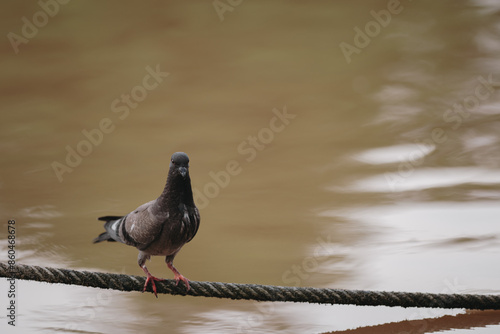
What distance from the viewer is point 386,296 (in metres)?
2.27

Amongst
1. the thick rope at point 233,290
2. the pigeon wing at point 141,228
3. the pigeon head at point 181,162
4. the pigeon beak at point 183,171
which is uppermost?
the pigeon head at point 181,162

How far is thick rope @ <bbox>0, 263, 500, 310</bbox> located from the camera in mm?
2061

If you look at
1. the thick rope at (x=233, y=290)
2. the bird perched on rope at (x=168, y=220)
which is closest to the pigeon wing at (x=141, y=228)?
the bird perched on rope at (x=168, y=220)

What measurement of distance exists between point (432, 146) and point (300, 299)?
261 cm

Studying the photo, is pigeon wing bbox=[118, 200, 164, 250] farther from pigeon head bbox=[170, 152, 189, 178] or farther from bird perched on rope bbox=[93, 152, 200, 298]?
pigeon head bbox=[170, 152, 189, 178]

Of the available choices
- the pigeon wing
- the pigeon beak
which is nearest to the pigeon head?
the pigeon beak

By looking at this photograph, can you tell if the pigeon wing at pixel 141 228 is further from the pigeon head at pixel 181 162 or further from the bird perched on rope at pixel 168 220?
the pigeon head at pixel 181 162

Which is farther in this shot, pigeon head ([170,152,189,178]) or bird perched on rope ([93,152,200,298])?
bird perched on rope ([93,152,200,298])

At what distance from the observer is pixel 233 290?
81.4 inches

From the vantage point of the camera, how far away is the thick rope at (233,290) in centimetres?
206

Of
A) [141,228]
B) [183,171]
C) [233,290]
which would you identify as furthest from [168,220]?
[233,290]

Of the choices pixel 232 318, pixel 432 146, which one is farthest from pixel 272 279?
pixel 432 146

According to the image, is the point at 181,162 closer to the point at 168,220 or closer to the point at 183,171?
the point at 183,171

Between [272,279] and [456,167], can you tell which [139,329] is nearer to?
[272,279]
